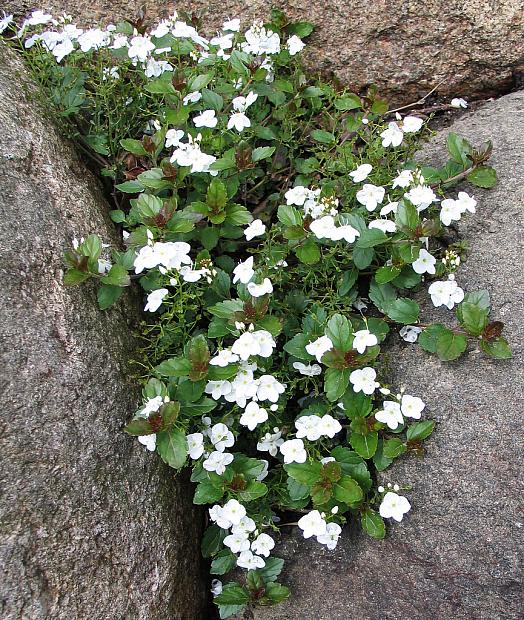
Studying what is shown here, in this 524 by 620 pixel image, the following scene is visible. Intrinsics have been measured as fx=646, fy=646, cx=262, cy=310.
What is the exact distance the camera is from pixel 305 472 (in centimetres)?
223

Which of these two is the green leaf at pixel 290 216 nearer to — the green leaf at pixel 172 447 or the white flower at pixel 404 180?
the white flower at pixel 404 180

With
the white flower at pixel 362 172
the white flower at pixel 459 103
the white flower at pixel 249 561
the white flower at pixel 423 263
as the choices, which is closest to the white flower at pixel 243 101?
the white flower at pixel 362 172

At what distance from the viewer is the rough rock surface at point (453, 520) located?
2.12m

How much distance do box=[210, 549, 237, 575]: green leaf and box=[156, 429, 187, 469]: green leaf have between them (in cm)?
50

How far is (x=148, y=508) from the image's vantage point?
88.6 inches

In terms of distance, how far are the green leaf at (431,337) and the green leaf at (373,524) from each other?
0.63m

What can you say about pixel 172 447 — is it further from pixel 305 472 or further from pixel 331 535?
pixel 331 535

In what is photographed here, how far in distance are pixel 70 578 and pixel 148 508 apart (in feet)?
1.14

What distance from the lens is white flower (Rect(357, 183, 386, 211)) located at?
8.30 feet

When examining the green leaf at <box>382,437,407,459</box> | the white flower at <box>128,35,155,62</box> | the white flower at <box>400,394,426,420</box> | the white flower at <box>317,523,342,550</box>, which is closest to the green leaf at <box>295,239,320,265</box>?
the white flower at <box>400,394,426,420</box>

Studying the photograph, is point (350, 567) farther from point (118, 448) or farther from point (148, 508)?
point (118, 448)

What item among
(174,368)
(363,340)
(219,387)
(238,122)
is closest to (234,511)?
(219,387)

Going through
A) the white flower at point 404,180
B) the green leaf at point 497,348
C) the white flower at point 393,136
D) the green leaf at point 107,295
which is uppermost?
the green leaf at point 107,295

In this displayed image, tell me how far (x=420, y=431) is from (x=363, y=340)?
14.7 inches
